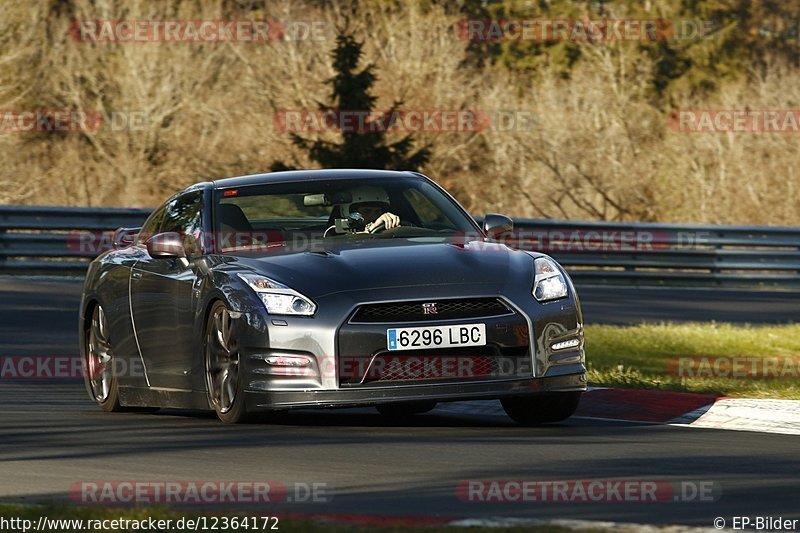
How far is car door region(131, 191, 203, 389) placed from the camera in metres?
9.54

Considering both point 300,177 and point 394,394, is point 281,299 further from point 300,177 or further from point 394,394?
point 300,177

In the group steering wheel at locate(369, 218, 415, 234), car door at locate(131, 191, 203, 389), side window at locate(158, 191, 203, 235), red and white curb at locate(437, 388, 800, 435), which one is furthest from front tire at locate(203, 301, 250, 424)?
red and white curb at locate(437, 388, 800, 435)

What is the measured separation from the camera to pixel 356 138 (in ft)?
100

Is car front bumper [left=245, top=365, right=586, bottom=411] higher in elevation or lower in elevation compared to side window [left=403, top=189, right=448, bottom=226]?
lower

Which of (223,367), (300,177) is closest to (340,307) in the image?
(223,367)

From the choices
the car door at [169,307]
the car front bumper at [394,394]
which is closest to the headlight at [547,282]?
the car front bumper at [394,394]

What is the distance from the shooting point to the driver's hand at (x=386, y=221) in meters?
9.87

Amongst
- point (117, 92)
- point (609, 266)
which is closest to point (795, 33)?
point (117, 92)

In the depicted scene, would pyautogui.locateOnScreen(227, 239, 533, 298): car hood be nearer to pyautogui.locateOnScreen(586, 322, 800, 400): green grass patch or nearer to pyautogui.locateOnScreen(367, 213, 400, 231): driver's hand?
pyautogui.locateOnScreen(367, 213, 400, 231): driver's hand

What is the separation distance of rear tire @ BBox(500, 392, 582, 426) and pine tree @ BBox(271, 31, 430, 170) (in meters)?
21.0

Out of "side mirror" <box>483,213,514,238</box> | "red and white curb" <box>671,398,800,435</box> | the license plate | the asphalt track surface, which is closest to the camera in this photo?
the asphalt track surface

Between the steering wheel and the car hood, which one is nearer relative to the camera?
the car hood

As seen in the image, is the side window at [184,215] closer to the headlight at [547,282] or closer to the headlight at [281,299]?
the headlight at [281,299]

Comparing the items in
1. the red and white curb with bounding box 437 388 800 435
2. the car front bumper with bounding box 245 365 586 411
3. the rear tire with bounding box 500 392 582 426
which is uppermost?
the car front bumper with bounding box 245 365 586 411
